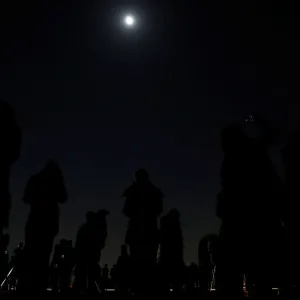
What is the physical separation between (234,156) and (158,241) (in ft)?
10.7

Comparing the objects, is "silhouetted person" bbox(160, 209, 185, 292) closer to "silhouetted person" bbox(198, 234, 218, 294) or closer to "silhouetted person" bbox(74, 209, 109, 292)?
"silhouetted person" bbox(74, 209, 109, 292)

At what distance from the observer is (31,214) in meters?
8.70

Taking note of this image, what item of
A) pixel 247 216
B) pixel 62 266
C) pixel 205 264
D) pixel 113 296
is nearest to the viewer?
pixel 113 296

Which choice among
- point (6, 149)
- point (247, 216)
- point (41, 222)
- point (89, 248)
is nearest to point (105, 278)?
point (89, 248)

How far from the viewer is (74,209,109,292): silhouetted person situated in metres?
9.62

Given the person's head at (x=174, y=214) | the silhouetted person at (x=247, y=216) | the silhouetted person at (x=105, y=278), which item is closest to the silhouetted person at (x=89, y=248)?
the person's head at (x=174, y=214)

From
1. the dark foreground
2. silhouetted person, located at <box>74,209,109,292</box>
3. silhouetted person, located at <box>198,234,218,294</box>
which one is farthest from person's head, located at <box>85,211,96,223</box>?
silhouetted person, located at <box>198,234,218,294</box>

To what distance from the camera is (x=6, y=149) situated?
8.34 metres

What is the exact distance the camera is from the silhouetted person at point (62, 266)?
41.0 ft

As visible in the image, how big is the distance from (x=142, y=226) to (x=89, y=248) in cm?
188

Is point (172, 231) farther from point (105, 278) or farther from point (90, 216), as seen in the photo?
point (105, 278)

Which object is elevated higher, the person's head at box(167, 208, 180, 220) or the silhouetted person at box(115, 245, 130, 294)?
the person's head at box(167, 208, 180, 220)

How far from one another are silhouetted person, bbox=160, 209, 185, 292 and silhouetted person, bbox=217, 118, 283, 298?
128 cm

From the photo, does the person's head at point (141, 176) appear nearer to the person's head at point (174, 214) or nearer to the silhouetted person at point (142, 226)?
the silhouetted person at point (142, 226)
